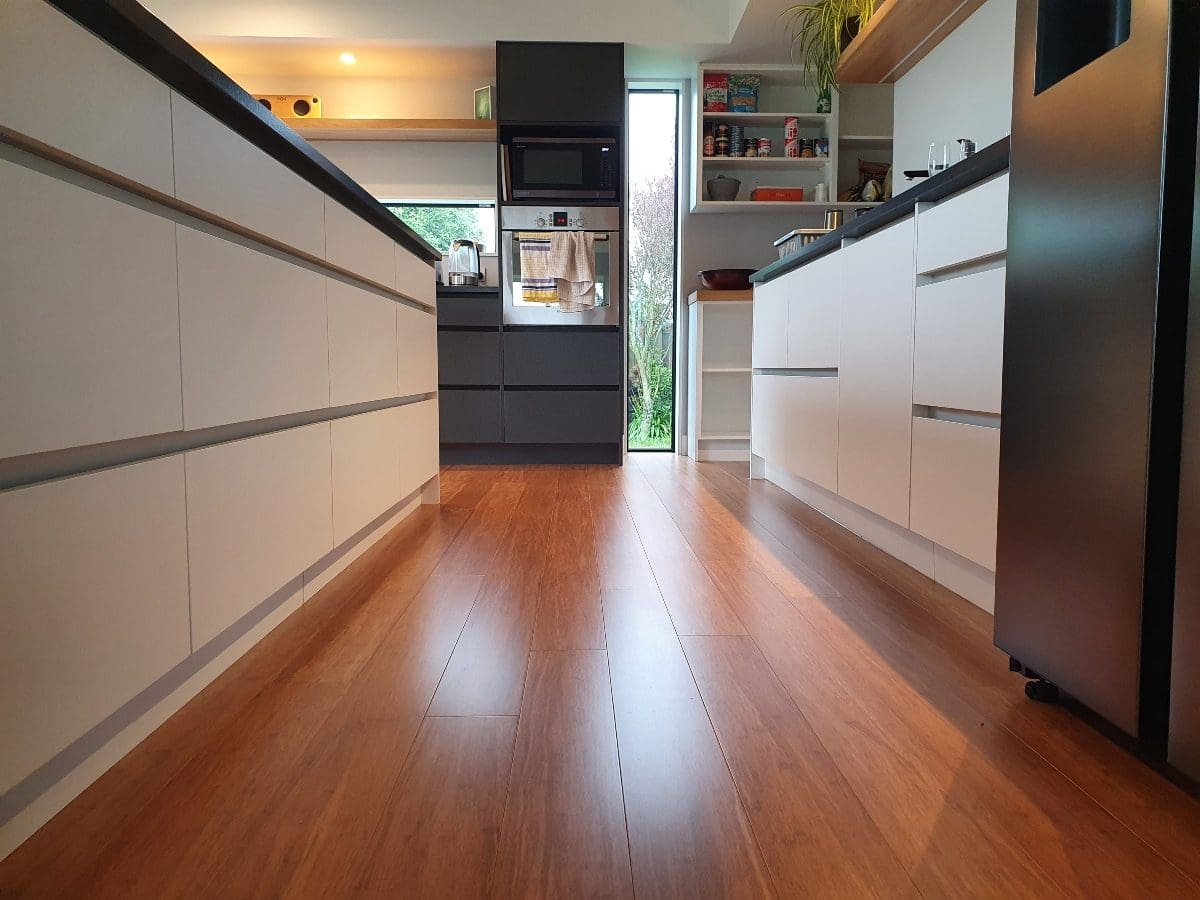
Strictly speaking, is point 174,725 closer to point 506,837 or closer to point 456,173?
point 506,837

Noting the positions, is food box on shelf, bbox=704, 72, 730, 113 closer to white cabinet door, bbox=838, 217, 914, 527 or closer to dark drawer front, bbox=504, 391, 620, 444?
dark drawer front, bbox=504, 391, 620, 444

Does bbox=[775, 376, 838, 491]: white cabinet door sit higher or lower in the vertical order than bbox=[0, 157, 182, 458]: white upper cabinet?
lower

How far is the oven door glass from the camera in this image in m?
4.60

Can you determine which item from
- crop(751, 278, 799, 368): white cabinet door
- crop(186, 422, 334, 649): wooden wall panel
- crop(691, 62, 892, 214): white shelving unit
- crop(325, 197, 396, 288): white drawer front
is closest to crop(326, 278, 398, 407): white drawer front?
crop(325, 197, 396, 288): white drawer front

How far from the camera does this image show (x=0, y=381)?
0.78 meters

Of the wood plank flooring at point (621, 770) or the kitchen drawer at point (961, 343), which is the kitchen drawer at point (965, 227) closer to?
the kitchen drawer at point (961, 343)

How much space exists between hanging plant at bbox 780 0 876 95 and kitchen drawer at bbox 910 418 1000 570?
2179 mm

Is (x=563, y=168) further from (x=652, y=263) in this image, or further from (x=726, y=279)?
(x=726, y=279)

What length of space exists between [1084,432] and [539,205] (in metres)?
3.87

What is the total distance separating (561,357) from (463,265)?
2.52 ft

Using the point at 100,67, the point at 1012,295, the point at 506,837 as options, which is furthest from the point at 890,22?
the point at 506,837

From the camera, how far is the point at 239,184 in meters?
1.38

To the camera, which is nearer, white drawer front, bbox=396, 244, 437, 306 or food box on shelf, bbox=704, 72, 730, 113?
white drawer front, bbox=396, 244, 437, 306

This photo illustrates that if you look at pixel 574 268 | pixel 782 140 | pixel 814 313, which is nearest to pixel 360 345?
pixel 814 313
